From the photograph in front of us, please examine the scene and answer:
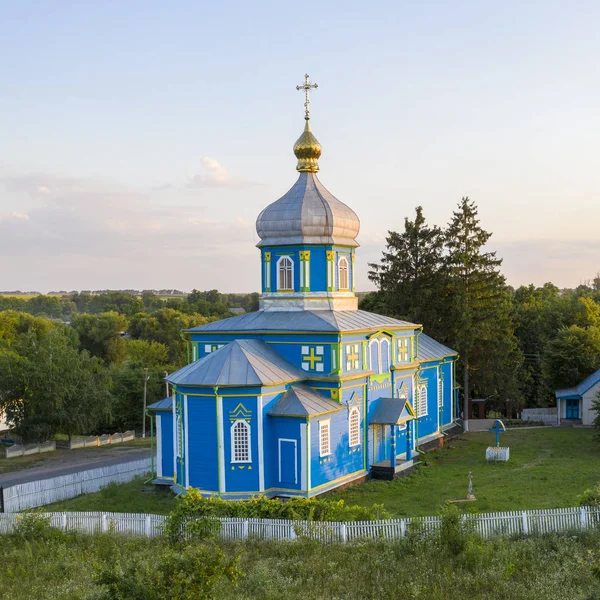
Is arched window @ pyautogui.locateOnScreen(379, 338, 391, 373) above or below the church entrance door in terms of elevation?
above

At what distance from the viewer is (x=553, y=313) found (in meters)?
45.5

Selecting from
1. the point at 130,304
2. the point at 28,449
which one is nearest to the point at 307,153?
the point at 28,449

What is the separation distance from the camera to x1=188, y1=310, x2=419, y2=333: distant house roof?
22875 mm

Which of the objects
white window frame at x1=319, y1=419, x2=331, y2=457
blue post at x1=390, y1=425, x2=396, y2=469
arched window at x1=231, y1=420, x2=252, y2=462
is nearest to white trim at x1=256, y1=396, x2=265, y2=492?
arched window at x1=231, y1=420, x2=252, y2=462

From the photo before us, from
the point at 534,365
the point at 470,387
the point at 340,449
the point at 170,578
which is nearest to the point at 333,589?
the point at 170,578

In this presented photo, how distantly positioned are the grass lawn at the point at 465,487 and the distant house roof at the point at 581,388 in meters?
5.59

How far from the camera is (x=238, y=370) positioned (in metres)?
20.4

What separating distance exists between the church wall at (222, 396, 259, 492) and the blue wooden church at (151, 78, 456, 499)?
3 centimetres

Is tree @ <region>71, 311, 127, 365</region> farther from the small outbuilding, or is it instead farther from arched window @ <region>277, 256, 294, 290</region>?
arched window @ <region>277, 256, 294, 290</region>

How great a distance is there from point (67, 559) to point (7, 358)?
24550 millimetres

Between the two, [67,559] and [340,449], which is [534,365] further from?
[67,559]

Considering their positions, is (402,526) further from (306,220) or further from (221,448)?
(306,220)

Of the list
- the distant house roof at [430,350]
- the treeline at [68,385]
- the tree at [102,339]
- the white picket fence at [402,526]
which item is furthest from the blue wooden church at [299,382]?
the tree at [102,339]

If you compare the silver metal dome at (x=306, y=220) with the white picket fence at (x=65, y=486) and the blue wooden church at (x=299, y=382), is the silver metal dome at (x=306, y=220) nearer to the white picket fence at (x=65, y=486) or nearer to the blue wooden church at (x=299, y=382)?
the blue wooden church at (x=299, y=382)
